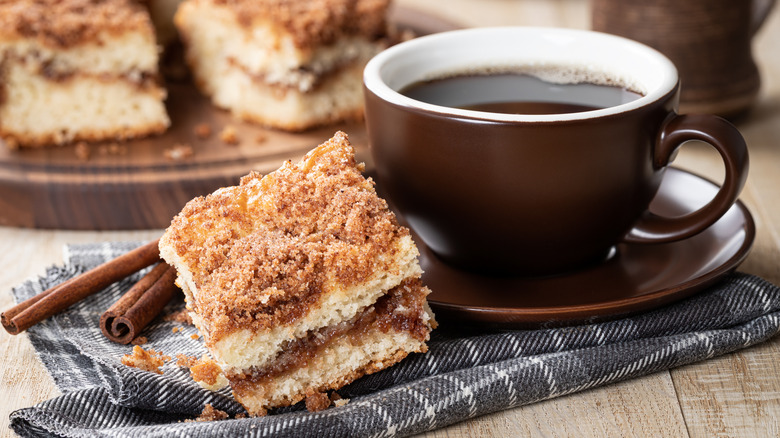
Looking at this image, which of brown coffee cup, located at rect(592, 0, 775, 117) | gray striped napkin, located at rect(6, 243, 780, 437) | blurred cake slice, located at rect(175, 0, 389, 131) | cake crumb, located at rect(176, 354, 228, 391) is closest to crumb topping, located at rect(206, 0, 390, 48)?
blurred cake slice, located at rect(175, 0, 389, 131)

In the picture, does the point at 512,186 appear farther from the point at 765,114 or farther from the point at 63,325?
the point at 765,114

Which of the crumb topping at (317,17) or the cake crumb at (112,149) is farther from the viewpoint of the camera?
the crumb topping at (317,17)

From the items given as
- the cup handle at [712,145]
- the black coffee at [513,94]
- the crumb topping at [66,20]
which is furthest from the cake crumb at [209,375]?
the crumb topping at [66,20]

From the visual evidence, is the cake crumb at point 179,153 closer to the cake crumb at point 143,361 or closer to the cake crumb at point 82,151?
the cake crumb at point 82,151

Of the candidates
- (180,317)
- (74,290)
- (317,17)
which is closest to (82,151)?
(317,17)

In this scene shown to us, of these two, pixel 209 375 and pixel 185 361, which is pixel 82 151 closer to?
pixel 185 361

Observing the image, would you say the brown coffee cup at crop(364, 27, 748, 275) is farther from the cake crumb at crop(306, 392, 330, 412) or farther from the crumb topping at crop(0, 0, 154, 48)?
the crumb topping at crop(0, 0, 154, 48)
